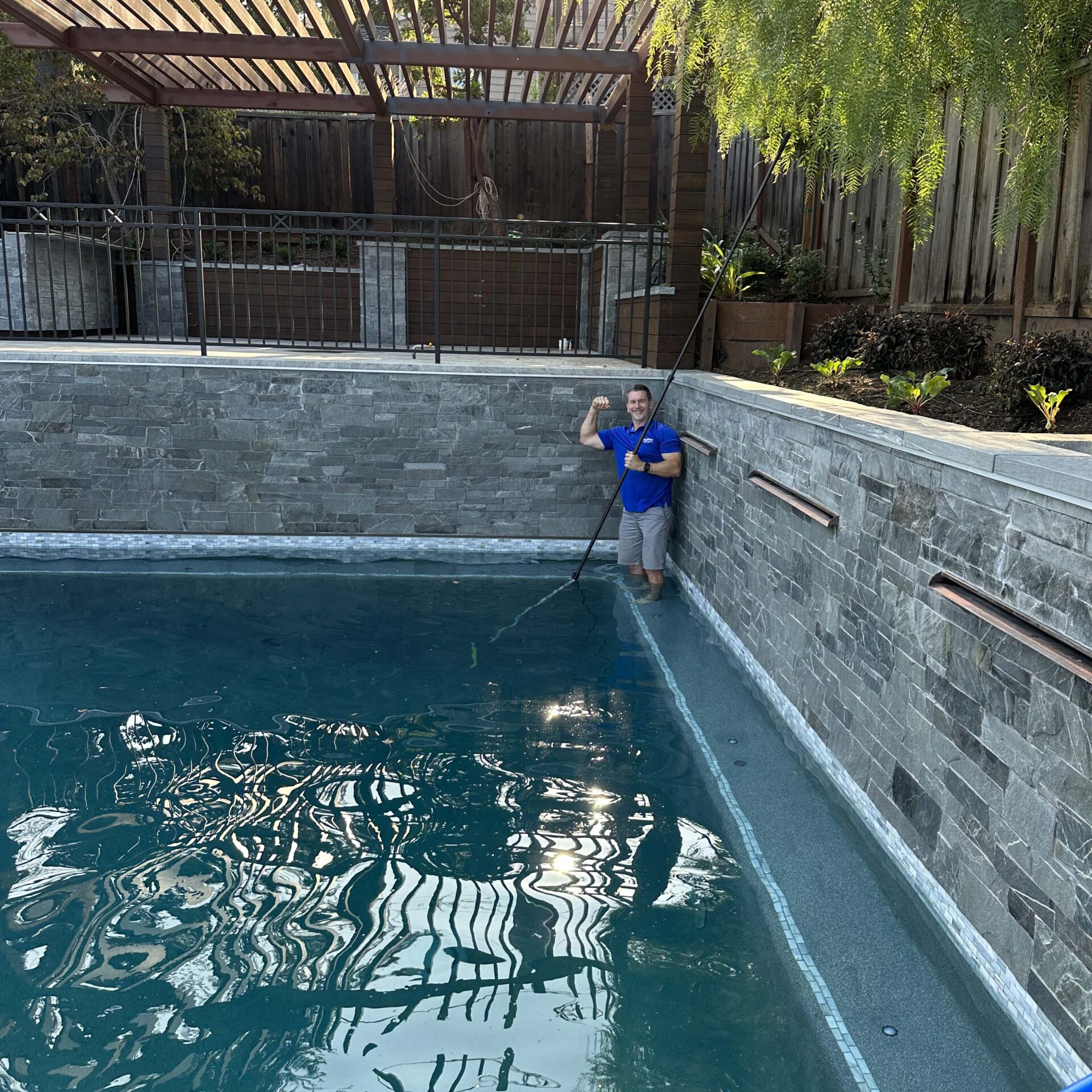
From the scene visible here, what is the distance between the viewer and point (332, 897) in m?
3.15

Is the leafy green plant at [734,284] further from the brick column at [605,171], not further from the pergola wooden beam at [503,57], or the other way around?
the brick column at [605,171]

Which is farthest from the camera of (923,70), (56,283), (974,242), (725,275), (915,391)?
(56,283)

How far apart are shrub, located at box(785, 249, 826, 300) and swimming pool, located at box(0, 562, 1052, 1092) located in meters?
3.88

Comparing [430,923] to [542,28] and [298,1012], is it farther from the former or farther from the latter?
[542,28]

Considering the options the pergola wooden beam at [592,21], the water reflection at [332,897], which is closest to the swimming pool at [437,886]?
the water reflection at [332,897]

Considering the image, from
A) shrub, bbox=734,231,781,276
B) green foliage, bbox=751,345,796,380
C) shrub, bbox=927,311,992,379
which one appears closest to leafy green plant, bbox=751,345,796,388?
green foliage, bbox=751,345,796,380

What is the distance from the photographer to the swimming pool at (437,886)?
2.52 meters

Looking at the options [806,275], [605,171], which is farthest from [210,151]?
[806,275]

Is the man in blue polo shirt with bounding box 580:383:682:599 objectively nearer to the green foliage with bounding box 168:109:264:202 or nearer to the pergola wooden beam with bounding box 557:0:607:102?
the pergola wooden beam with bounding box 557:0:607:102

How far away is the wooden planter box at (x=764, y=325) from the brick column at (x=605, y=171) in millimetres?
4181

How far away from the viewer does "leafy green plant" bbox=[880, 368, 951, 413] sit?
4.83 metres

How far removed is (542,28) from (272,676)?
528 centimetres

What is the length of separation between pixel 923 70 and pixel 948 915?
2.43 m

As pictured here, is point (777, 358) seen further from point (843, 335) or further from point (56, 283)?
point (56, 283)
